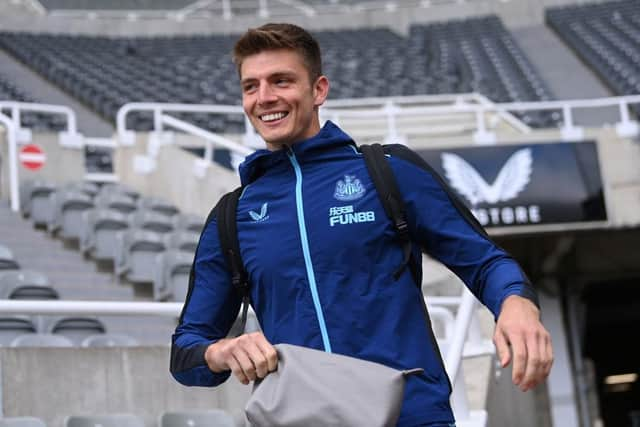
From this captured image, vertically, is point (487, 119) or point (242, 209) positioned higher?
point (487, 119)

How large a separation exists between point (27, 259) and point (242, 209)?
806 cm

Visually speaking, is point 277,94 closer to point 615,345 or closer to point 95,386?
point 95,386

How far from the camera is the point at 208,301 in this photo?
246 centimetres

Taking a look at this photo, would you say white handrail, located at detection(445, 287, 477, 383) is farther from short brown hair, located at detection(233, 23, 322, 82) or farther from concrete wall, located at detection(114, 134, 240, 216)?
concrete wall, located at detection(114, 134, 240, 216)

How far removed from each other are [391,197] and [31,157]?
1104 cm

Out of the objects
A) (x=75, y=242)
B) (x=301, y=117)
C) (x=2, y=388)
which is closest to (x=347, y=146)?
(x=301, y=117)

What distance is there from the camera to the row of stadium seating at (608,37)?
2200 cm

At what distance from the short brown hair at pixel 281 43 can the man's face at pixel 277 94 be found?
0.4 inches

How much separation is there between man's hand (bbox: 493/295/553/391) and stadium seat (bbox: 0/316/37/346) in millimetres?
5011

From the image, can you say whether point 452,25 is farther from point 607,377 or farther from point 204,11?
point 607,377

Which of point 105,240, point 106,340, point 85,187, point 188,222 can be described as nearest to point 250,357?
point 106,340

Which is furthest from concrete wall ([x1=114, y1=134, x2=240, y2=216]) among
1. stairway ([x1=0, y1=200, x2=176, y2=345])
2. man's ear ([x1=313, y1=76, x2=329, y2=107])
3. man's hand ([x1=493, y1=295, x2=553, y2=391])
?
man's hand ([x1=493, y1=295, x2=553, y2=391])

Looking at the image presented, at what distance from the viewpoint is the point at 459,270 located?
2355 mm

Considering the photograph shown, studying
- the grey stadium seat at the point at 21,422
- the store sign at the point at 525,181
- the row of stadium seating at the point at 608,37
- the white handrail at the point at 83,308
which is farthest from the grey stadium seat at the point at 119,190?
the row of stadium seating at the point at 608,37
